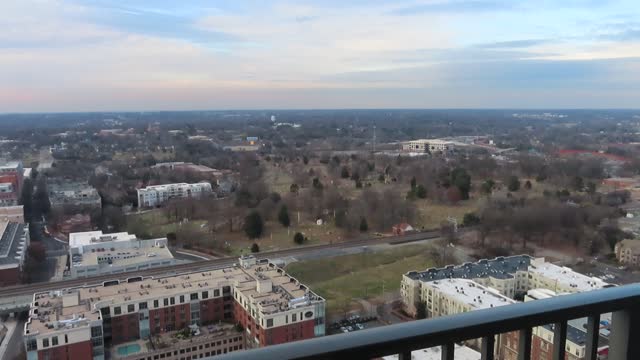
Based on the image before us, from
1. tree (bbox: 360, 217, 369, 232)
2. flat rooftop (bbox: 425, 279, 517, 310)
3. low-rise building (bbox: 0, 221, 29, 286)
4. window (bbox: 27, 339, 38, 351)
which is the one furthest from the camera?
tree (bbox: 360, 217, 369, 232)

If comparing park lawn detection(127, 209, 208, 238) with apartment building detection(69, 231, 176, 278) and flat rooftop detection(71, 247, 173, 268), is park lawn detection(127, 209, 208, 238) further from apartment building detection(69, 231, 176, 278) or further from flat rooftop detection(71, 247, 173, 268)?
flat rooftop detection(71, 247, 173, 268)

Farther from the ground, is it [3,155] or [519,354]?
[519,354]

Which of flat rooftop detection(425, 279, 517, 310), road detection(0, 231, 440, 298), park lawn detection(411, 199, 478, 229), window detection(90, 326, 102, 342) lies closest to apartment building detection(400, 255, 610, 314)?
flat rooftop detection(425, 279, 517, 310)

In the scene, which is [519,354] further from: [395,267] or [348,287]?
[395,267]

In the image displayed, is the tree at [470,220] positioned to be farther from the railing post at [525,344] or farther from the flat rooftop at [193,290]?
the railing post at [525,344]

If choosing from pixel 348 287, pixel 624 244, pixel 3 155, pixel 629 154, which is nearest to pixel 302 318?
pixel 348 287

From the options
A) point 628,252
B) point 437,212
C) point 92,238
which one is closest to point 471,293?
point 628,252
